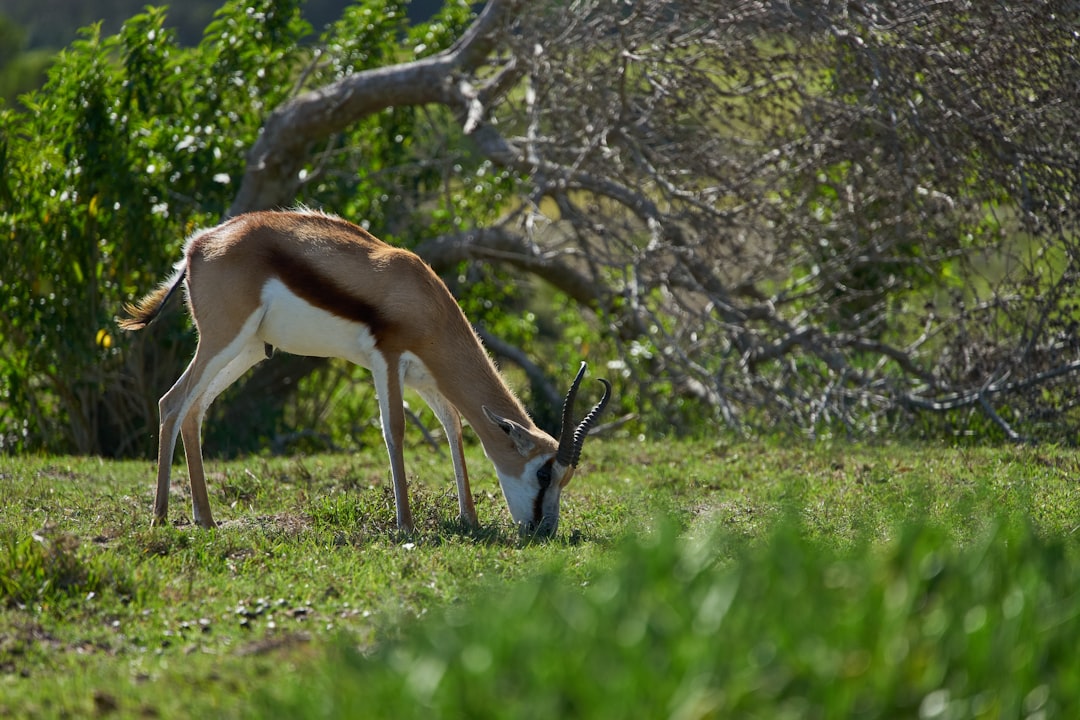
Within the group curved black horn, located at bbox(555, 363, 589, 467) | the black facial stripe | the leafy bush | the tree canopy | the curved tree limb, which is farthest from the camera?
the curved tree limb

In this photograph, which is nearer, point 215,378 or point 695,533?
point 695,533

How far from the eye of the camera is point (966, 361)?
10.4m

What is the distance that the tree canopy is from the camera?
9.70 m

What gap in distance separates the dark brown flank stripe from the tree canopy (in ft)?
12.4

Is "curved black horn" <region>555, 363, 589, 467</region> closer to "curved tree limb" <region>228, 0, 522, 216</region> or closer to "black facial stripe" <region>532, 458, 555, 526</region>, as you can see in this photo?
"black facial stripe" <region>532, 458, 555, 526</region>

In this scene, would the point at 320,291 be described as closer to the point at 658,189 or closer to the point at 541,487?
the point at 541,487

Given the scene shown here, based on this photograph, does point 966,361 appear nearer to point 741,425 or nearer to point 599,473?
point 741,425

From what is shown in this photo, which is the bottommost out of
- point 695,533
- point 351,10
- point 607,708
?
point 695,533

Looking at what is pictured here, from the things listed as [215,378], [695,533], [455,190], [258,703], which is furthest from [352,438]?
[258,703]

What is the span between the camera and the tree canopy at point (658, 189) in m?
9.70

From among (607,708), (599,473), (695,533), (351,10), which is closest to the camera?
(607,708)

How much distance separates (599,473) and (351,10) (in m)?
6.47

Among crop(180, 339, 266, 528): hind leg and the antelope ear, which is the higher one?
crop(180, 339, 266, 528): hind leg

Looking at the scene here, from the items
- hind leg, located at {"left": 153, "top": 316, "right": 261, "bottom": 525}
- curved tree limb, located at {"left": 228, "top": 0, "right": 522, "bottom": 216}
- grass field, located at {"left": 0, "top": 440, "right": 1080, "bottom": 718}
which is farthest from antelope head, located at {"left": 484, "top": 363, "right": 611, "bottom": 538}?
curved tree limb, located at {"left": 228, "top": 0, "right": 522, "bottom": 216}
